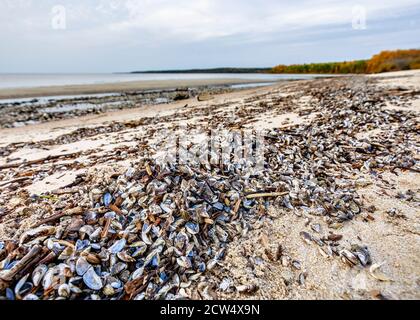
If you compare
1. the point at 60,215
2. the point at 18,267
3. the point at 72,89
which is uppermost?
the point at 72,89

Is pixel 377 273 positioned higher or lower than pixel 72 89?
lower

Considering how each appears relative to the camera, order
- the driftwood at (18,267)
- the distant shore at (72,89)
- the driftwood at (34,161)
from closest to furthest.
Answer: the driftwood at (18,267) → the driftwood at (34,161) → the distant shore at (72,89)

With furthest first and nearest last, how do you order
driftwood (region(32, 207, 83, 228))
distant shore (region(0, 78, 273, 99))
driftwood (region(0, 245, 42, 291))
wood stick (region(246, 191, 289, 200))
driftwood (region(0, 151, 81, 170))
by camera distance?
distant shore (region(0, 78, 273, 99)), driftwood (region(0, 151, 81, 170)), wood stick (region(246, 191, 289, 200)), driftwood (region(32, 207, 83, 228)), driftwood (region(0, 245, 42, 291))

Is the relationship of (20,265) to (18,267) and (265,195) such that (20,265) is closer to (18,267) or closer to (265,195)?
(18,267)

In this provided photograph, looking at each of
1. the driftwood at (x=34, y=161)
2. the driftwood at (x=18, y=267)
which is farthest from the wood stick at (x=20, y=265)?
the driftwood at (x=34, y=161)

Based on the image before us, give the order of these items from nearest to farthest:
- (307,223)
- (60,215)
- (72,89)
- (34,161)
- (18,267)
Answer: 1. (18,267)
2. (60,215)
3. (307,223)
4. (34,161)
5. (72,89)

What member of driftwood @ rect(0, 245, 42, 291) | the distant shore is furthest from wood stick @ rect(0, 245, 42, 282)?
the distant shore

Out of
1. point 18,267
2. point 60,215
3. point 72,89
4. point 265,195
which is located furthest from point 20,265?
point 72,89

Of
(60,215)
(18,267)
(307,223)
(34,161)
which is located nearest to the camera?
(18,267)

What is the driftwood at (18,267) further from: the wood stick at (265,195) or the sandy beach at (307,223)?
the wood stick at (265,195)

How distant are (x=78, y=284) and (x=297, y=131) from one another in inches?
202

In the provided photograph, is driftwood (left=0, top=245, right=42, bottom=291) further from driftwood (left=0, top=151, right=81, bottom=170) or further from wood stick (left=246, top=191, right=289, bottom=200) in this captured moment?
driftwood (left=0, top=151, right=81, bottom=170)

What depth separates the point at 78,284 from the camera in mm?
2162
